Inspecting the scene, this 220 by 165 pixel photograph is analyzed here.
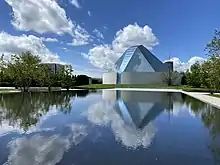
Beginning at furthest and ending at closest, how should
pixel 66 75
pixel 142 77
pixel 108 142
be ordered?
pixel 142 77
pixel 66 75
pixel 108 142

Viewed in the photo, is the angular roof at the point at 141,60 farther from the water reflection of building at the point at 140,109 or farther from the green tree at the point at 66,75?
the water reflection of building at the point at 140,109

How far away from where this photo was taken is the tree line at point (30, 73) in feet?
119

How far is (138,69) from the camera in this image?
7931cm

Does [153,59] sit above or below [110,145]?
above

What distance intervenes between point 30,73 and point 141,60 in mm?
48879

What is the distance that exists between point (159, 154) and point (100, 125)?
4401mm

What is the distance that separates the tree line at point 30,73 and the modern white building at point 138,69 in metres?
33.0

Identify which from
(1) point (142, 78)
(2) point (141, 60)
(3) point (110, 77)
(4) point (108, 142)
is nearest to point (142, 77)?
(1) point (142, 78)

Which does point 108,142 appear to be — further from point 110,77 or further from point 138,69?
point 110,77

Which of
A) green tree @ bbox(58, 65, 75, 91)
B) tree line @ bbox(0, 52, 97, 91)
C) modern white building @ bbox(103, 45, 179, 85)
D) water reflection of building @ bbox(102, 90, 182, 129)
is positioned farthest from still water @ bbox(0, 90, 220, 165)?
modern white building @ bbox(103, 45, 179, 85)

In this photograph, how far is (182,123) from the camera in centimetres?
1105

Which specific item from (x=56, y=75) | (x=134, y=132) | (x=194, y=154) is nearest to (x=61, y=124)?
(x=134, y=132)

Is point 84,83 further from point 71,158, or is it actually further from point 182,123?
point 71,158

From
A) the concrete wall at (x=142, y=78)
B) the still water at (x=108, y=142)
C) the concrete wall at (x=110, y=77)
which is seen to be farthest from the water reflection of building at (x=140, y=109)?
the concrete wall at (x=110, y=77)
